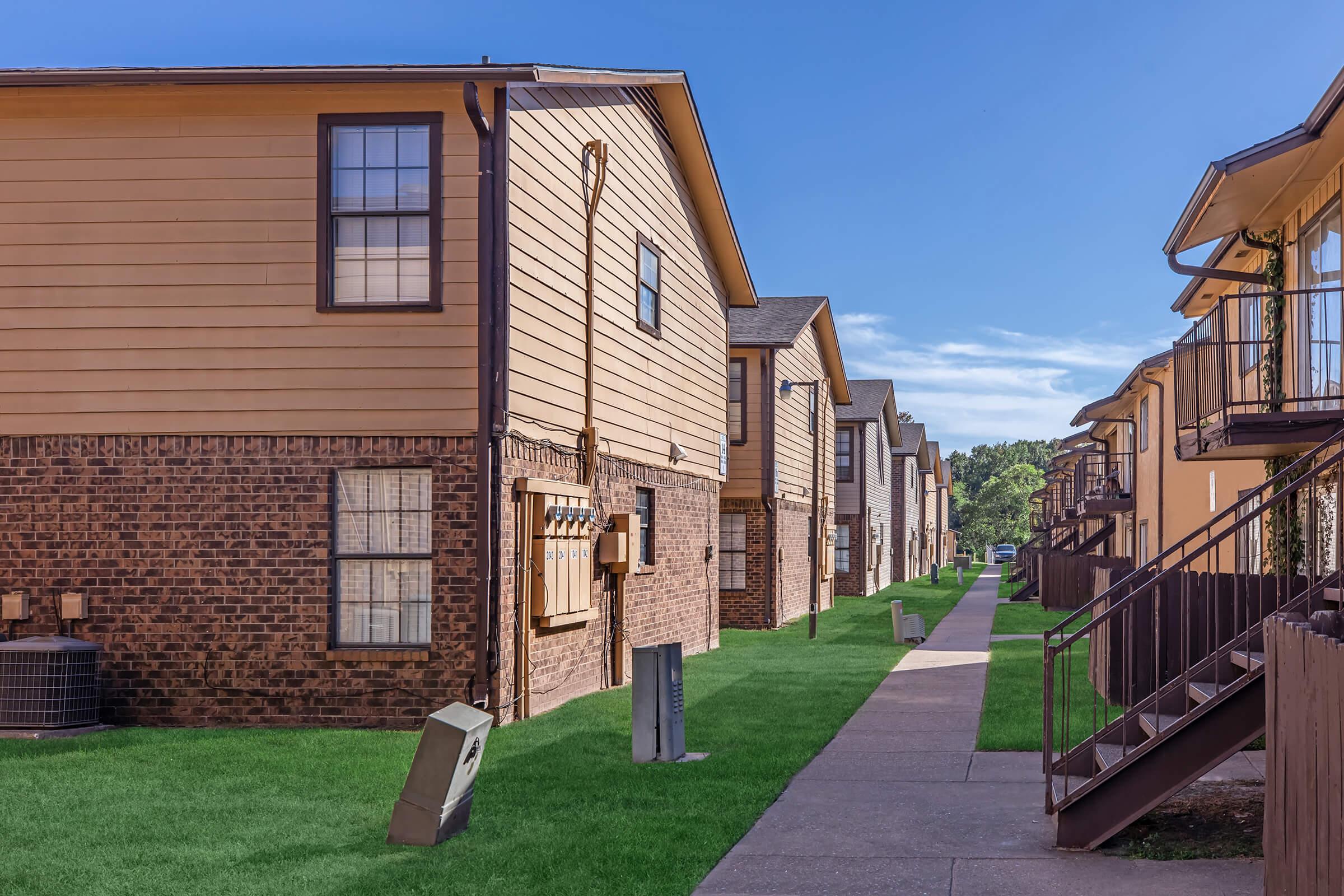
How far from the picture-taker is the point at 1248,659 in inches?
293

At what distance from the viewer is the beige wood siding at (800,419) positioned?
86.7ft

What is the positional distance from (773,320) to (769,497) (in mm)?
4503

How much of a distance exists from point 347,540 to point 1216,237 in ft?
34.3

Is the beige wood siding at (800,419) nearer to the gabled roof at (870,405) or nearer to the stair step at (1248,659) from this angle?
the gabled roof at (870,405)

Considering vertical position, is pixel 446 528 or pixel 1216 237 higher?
pixel 1216 237

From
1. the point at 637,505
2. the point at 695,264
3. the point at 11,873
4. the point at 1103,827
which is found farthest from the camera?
the point at 695,264

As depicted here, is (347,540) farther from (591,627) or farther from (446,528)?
(591,627)

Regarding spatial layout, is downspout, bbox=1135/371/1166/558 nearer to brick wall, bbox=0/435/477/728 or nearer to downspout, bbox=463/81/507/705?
downspout, bbox=463/81/507/705

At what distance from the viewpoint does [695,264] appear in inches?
763

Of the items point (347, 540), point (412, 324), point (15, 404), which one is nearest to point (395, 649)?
point (347, 540)

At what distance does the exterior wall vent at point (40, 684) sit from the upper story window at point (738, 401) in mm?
15747

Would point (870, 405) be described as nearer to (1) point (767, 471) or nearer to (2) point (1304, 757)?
Answer: (1) point (767, 471)

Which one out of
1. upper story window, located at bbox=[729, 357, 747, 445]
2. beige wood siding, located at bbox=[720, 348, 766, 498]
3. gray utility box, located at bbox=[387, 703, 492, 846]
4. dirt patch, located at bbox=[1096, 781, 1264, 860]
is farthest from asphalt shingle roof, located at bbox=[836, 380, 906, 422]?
gray utility box, located at bbox=[387, 703, 492, 846]

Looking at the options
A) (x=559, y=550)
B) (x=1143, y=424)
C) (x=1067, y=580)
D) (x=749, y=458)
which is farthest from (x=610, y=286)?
(x=1067, y=580)
